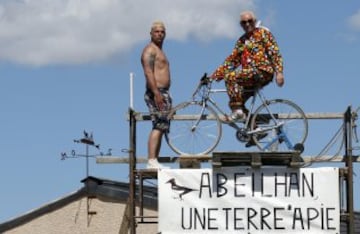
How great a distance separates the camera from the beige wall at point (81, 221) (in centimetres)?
3094

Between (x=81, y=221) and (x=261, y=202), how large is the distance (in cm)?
897

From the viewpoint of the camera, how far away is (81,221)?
31.3 m

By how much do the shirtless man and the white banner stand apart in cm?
79

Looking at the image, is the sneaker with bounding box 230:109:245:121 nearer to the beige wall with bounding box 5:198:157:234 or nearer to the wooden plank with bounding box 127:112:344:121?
the wooden plank with bounding box 127:112:344:121

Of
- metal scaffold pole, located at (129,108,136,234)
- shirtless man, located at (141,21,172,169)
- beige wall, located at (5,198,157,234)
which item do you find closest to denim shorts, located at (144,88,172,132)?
shirtless man, located at (141,21,172,169)

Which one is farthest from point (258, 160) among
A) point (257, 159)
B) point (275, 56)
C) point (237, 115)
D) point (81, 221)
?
point (81, 221)

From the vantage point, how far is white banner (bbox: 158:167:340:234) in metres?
23.0

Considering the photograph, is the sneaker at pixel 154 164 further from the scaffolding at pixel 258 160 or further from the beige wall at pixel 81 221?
the beige wall at pixel 81 221

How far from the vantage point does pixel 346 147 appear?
2345 cm

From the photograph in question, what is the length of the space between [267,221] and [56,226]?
9.39m

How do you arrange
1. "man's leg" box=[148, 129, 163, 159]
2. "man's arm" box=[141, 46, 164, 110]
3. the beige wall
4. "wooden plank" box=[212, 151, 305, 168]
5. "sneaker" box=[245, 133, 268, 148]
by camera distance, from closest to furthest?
"wooden plank" box=[212, 151, 305, 168], "man's arm" box=[141, 46, 164, 110], "man's leg" box=[148, 129, 163, 159], "sneaker" box=[245, 133, 268, 148], the beige wall

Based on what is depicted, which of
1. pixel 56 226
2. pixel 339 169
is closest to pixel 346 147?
pixel 339 169

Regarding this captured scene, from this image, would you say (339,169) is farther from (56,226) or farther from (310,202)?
(56,226)

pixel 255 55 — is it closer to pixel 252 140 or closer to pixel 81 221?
pixel 252 140
